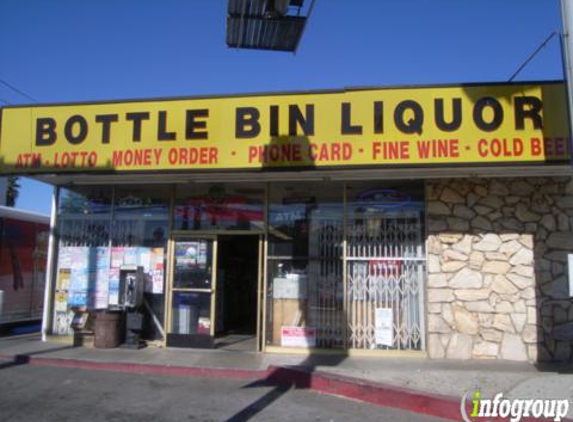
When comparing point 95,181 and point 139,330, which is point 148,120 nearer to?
Result: point 95,181

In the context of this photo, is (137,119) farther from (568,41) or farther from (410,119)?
(568,41)

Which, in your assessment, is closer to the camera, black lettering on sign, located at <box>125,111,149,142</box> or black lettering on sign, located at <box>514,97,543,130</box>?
black lettering on sign, located at <box>514,97,543,130</box>

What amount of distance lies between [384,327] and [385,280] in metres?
0.86

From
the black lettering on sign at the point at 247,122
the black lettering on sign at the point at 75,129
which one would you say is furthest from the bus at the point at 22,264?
the black lettering on sign at the point at 247,122

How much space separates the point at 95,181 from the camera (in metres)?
10.6

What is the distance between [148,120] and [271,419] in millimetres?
5808

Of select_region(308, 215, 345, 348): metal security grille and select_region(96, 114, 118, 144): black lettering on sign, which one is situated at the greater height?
select_region(96, 114, 118, 144): black lettering on sign

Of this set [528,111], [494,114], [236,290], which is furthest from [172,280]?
[528,111]

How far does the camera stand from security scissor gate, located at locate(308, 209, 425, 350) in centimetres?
998

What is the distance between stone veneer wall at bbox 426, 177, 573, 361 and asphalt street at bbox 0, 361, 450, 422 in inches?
128

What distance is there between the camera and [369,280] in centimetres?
1020

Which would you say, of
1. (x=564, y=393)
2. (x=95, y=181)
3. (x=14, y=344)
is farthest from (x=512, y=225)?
(x=14, y=344)

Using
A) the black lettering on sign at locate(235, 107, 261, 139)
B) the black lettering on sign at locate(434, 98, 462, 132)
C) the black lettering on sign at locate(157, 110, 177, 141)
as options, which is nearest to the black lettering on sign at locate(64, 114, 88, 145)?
the black lettering on sign at locate(157, 110, 177, 141)

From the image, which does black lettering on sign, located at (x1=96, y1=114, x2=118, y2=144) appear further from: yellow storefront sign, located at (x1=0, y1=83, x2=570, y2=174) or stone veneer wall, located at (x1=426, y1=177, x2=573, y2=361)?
stone veneer wall, located at (x1=426, y1=177, x2=573, y2=361)
